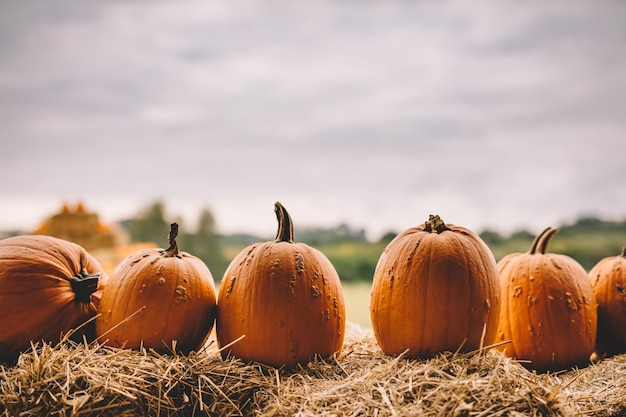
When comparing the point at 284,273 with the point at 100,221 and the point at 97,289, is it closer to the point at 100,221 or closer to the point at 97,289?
the point at 97,289

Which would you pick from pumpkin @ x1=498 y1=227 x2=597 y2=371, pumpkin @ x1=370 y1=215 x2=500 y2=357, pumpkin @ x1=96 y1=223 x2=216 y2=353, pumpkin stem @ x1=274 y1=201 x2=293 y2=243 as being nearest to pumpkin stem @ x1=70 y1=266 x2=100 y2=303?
pumpkin @ x1=96 y1=223 x2=216 y2=353

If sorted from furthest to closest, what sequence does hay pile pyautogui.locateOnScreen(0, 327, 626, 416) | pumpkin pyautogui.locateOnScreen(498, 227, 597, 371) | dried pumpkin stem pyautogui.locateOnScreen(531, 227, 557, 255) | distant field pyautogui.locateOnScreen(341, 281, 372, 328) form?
1. distant field pyautogui.locateOnScreen(341, 281, 372, 328)
2. dried pumpkin stem pyautogui.locateOnScreen(531, 227, 557, 255)
3. pumpkin pyautogui.locateOnScreen(498, 227, 597, 371)
4. hay pile pyautogui.locateOnScreen(0, 327, 626, 416)

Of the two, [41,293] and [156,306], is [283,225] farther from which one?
[41,293]

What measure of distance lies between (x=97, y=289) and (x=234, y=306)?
720 millimetres

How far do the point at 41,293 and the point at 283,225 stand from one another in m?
1.08

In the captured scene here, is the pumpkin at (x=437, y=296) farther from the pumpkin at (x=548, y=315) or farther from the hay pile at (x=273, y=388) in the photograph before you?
the pumpkin at (x=548, y=315)

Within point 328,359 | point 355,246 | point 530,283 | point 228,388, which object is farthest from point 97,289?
point 355,246

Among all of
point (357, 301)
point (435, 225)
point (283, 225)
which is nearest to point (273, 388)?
point (283, 225)

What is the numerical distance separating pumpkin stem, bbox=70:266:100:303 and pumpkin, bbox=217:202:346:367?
1.96ft

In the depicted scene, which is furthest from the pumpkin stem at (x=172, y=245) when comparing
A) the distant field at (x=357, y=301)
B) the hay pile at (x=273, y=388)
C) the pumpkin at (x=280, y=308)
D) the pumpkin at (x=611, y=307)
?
the pumpkin at (x=611, y=307)

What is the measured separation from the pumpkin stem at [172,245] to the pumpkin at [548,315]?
1.67 m

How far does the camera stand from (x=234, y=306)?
2.13 metres

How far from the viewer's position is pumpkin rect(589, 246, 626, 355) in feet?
8.77

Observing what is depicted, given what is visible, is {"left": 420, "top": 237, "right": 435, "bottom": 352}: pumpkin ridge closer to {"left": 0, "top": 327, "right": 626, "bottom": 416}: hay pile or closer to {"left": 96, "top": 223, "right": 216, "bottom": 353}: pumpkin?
{"left": 0, "top": 327, "right": 626, "bottom": 416}: hay pile
